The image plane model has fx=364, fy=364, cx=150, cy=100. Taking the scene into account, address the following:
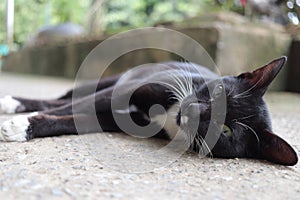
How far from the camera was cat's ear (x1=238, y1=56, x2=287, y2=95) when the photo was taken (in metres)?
1.15

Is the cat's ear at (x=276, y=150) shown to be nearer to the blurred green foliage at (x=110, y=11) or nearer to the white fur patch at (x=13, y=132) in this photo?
the white fur patch at (x=13, y=132)

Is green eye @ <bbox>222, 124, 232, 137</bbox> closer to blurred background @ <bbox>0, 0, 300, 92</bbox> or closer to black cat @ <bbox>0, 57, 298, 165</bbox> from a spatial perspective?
black cat @ <bbox>0, 57, 298, 165</bbox>

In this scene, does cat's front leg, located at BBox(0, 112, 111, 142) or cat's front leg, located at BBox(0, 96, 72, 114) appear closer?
cat's front leg, located at BBox(0, 112, 111, 142)

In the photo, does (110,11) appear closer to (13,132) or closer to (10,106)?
(10,106)

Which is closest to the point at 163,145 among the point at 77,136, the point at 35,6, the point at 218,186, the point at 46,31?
the point at 77,136

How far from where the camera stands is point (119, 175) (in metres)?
0.93

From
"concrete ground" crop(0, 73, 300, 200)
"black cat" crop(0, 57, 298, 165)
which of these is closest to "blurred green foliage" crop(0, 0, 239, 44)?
"black cat" crop(0, 57, 298, 165)

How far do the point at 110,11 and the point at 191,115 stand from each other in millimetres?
5547

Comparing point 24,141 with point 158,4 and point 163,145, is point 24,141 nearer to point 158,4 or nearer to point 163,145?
point 163,145

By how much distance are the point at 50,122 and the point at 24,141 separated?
12cm

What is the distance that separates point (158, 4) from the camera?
629 cm

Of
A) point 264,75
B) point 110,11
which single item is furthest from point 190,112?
point 110,11

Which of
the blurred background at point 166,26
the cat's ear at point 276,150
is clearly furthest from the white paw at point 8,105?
the blurred background at point 166,26

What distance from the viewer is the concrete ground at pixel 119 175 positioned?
80cm
